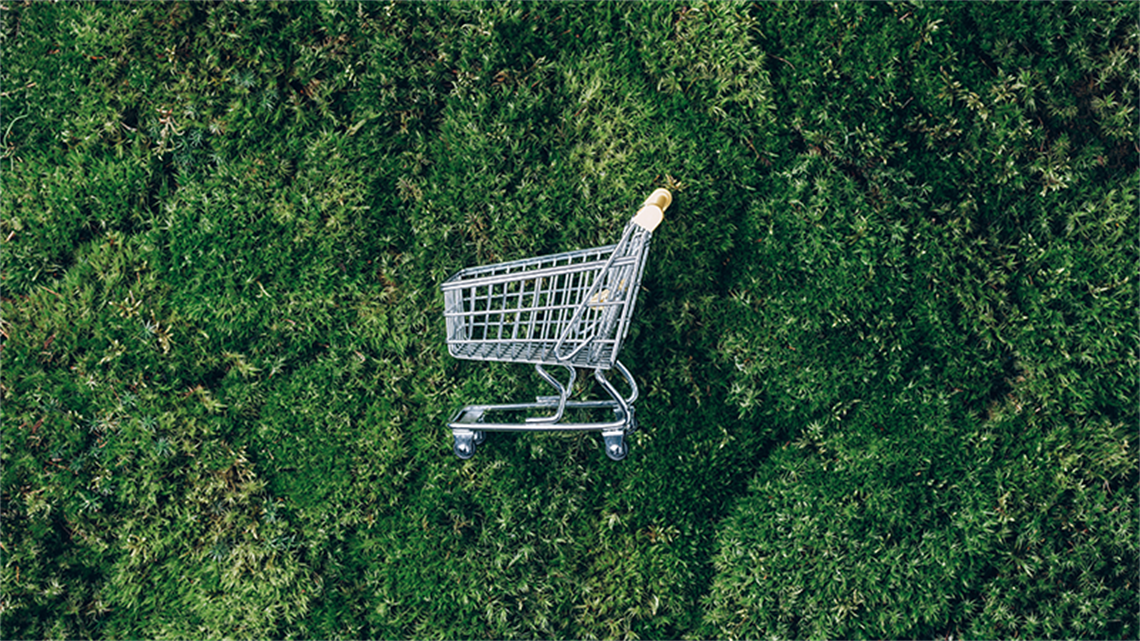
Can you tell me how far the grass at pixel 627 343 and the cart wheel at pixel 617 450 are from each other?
276mm

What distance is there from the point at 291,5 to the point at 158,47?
0.65 metres

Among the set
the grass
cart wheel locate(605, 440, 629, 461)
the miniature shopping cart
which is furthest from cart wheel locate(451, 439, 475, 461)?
cart wheel locate(605, 440, 629, 461)

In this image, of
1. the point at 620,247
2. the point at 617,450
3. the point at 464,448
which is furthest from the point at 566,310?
the point at 464,448

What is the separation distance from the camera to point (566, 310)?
2832 mm

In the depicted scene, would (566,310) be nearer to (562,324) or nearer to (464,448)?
(562,324)

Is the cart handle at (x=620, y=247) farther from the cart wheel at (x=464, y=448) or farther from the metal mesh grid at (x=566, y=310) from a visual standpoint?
the cart wheel at (x=464, y=448)

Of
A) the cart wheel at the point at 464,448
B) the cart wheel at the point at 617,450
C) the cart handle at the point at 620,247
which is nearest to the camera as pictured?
the cart handle at the point at 620,247

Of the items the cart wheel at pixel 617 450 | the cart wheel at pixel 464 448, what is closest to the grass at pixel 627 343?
the cart wheel at pixel 464 448

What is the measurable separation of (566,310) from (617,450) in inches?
25.4

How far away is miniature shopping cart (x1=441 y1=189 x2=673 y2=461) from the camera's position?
2615 millimetres

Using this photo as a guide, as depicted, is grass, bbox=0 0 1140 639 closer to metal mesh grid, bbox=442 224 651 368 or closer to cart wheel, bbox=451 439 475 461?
cart wheel, bbox=451 439 475 461

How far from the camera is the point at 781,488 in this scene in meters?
3.27

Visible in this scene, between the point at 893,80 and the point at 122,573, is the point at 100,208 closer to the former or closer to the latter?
the point at 122,573

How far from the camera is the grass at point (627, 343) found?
3156mm
